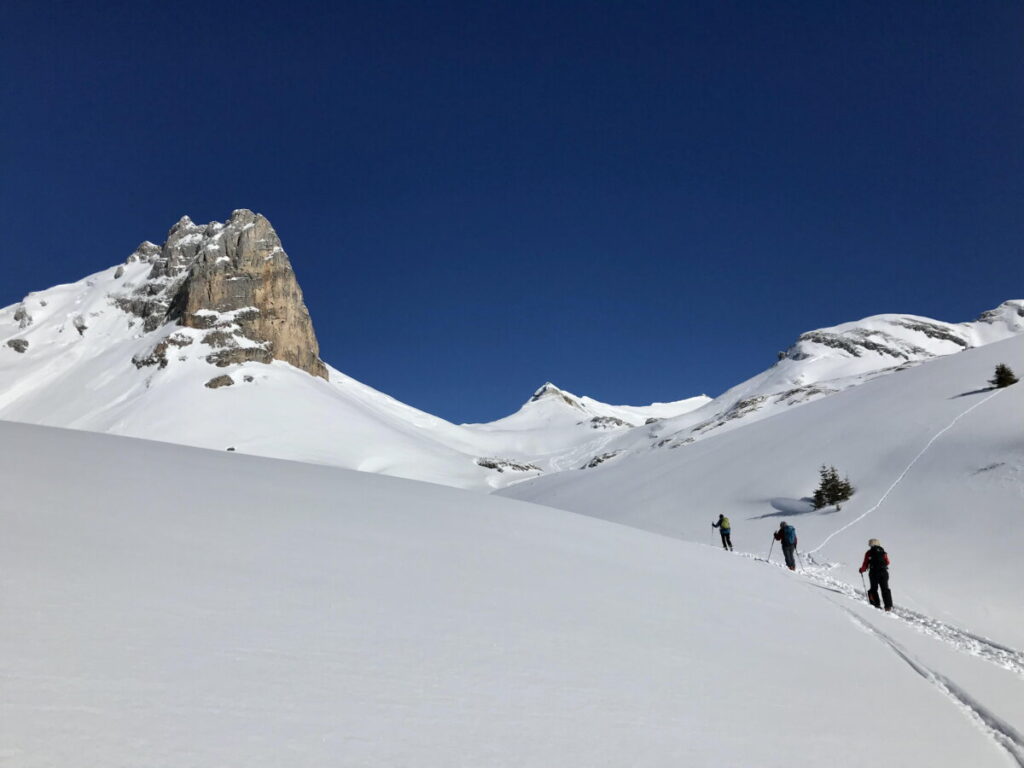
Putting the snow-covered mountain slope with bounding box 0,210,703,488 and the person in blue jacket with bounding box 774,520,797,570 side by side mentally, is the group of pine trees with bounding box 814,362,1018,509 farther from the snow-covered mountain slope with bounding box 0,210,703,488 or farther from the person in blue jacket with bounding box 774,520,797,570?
the snow-covered mountain slope with bounding box 0,210,703,488

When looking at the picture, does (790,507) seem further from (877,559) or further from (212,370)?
(212,370)

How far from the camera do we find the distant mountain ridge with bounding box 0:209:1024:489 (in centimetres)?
8044

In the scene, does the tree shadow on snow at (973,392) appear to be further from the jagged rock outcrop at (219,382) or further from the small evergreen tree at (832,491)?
the jagged rock outcrop at (219,382)

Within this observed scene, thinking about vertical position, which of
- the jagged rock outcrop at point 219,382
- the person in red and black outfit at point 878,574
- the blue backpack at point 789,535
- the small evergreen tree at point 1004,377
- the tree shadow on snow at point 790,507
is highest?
the jagged rock outcrop at point 219,382

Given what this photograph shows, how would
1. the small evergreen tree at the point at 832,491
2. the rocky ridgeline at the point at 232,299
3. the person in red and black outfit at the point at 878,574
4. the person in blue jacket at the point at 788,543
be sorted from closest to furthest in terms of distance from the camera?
1. the person in red and black outfit at the point at 878,574
2. the person in blue jacket at the point at 788,543
3. the small evergreen tree at the point at 832,491
4. the rocky ridgeline at the point at 232,299

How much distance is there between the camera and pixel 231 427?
81.5 metres

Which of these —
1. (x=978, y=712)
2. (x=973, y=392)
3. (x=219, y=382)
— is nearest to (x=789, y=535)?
(x=978, y=712)

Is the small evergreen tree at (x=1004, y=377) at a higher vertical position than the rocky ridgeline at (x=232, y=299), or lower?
lower

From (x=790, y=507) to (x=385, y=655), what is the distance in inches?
803

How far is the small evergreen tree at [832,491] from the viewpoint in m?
19.2

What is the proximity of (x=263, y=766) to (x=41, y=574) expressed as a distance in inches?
97.9

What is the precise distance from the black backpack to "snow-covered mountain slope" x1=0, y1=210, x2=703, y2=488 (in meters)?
64.4

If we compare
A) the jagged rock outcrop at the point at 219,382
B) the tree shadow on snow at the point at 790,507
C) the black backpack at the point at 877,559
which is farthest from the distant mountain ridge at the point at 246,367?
the black backpack at the point at 877,559

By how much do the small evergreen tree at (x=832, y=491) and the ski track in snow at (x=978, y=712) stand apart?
1373 cm
